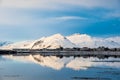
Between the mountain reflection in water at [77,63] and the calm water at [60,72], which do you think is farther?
the mountain reflection in water at [77,63]

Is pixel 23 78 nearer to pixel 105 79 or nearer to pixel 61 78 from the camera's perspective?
pixel 61 78

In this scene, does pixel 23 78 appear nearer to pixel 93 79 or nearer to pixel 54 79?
pixel 54 79

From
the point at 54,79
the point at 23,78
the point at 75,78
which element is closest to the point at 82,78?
the point at 75,78

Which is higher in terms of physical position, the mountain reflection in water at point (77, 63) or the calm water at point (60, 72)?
the mountain reflection in water at point (77, 63)

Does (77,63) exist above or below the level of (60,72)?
above

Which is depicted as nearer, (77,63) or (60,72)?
(60,72)

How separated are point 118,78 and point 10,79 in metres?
10.9

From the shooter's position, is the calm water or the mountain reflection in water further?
the mountain reflection in water

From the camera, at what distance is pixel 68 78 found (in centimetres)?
4019

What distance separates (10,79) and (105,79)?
9429 millimetres

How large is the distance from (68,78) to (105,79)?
12.7 feet

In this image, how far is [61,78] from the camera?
39344 mm

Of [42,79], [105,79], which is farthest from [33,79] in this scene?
[105,79]

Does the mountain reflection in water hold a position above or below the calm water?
above
